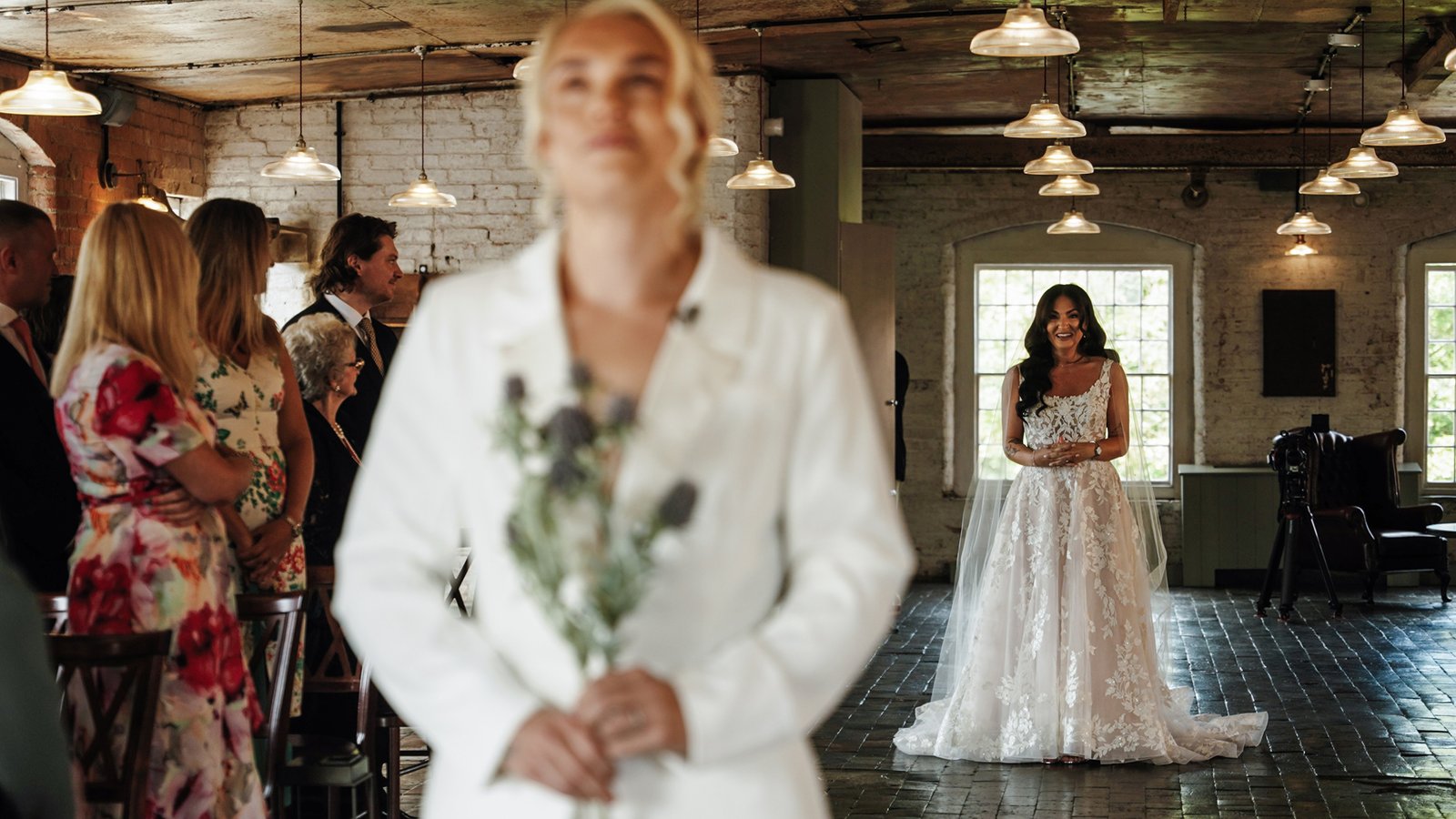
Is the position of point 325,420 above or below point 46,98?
below

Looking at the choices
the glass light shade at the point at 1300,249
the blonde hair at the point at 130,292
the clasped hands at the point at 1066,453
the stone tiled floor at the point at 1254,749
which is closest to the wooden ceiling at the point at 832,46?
the glass light shade at the point at 1300,249

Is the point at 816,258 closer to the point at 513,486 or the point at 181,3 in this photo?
the point at 181,3

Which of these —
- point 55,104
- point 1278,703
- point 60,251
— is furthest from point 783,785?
point 60,251

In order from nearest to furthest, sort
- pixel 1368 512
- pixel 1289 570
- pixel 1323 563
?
pixel 1289 570 < pixel 1323 563 < pixel 1368 512

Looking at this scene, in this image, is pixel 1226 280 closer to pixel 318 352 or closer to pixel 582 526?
pixel 318 352

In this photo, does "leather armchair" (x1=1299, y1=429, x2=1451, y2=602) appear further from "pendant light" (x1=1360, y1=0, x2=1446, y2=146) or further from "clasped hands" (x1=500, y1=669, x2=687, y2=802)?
"clasped hands" (x1=500, y1=669, x2=687, y2=802)

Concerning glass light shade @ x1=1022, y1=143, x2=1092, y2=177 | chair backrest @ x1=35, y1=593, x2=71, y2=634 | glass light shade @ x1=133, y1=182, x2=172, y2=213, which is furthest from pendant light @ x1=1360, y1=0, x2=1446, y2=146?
glass light shade @ x1=133, y1=182, x2=172, y2=213

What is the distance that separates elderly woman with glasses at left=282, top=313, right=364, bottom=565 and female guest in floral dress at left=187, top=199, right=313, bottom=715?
0.67m

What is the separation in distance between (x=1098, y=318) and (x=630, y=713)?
13.2 meters

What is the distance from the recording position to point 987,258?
14.3 m

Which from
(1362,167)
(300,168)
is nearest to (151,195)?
(300,168)

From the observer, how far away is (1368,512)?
12.5m

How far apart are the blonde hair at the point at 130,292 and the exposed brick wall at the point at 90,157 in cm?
587

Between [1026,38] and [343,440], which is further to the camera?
[1026,38]
